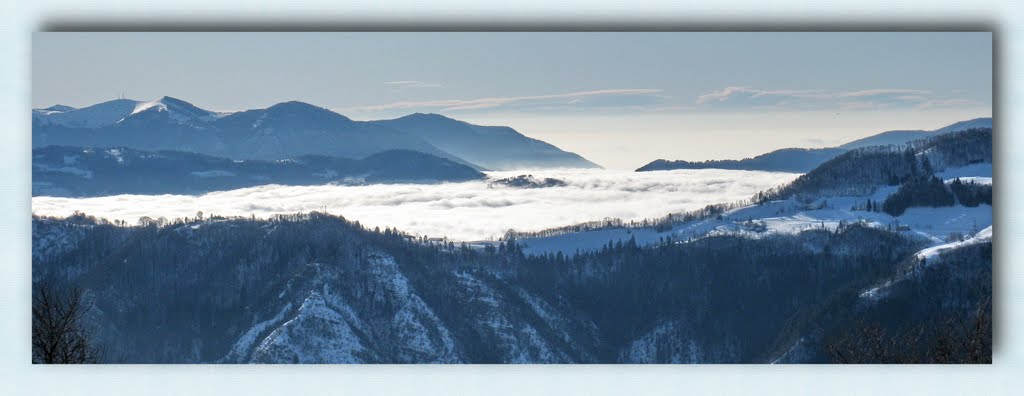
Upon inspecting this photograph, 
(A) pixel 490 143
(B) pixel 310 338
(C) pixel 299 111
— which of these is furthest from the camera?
(B) pixel 310 338

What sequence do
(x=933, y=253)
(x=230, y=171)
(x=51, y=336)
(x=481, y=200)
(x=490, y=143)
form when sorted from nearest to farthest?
1. (x=51, y=336)
2. (x=490, y=143)
3. (x=481, y=200)
4. (x=933, y=253)
5. (x=230, y=171)

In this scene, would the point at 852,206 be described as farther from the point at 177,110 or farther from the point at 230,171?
the point at 177,110

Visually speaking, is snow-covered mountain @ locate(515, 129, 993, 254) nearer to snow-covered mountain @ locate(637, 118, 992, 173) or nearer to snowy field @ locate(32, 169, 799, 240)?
snow-covered mountain @ locate(637, 118, 992, 173)

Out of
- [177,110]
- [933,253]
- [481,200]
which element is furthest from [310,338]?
[933,253]

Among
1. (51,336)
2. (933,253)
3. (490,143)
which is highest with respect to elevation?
(490,143)

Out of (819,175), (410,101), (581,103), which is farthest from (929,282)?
(410,101)

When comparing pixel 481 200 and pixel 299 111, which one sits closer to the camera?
pixel 299 111
